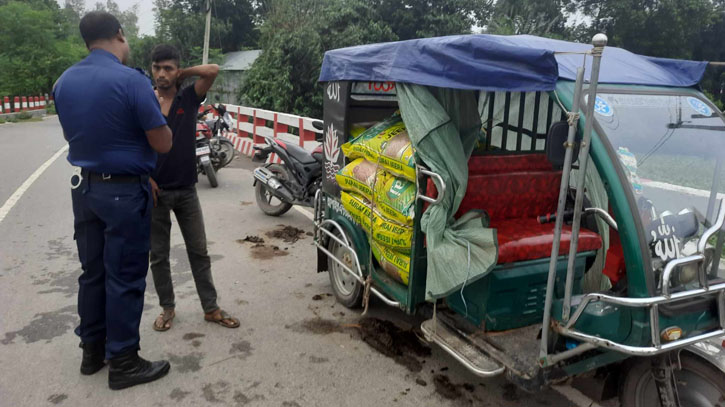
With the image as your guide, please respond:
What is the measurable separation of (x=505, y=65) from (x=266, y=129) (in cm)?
1070

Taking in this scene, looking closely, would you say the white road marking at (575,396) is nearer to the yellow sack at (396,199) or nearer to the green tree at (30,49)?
the yellow sack at (396,199)

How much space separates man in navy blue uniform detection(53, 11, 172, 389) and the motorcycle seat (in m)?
3.98

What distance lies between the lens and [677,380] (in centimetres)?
267

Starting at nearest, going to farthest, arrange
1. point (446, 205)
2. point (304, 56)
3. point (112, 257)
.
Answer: point (446, 205) → point (112, 257) → point (304, 56)

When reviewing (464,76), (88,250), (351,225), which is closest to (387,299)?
(351,225)

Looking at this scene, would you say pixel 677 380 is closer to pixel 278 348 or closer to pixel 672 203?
pixel 672 203

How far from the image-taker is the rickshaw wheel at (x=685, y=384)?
2504mm

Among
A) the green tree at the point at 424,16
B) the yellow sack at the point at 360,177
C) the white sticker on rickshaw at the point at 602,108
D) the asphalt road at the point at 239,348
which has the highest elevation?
the green tree at the point at 424,16

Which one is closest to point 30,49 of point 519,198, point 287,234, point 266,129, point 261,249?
point 266,129

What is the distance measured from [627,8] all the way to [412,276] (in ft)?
101

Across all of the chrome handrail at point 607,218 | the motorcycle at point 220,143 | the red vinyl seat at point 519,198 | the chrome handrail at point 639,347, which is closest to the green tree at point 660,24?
the motorcycle at point 220,143

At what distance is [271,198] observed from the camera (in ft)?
25.8

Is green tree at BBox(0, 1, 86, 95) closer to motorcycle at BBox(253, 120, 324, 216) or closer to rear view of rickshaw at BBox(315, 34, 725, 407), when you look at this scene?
motorcycle at BBox(253, 120, 324, 216)

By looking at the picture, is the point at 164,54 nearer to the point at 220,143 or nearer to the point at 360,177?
the point at 360,177
